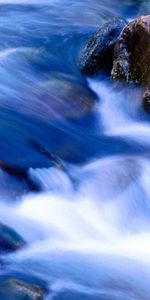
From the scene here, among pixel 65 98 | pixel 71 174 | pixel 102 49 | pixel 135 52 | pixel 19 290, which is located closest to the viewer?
pixel 19 290

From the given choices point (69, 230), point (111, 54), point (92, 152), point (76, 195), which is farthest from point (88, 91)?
point (69, 230)

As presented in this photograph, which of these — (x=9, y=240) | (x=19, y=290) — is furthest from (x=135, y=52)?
(x=19, y=290)

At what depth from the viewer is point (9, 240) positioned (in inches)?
203

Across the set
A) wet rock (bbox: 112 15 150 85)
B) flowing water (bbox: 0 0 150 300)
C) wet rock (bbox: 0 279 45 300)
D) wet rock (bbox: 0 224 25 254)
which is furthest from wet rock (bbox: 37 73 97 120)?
wet rock (bbox: 0 279 45 300)

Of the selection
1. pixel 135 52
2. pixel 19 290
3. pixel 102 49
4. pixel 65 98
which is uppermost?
pixel 102 49

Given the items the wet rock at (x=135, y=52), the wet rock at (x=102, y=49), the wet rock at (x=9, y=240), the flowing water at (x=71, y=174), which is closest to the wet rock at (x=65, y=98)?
the flowing water at (x=71, y=174)

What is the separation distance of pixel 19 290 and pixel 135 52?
449cm

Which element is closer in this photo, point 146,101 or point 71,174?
point 71,174

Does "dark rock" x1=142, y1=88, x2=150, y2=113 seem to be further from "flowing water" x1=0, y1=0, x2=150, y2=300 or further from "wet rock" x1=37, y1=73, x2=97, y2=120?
"wet rock" x1=37, y1=73, x2=97, y2=120

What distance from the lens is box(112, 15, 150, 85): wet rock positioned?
26.1 feet

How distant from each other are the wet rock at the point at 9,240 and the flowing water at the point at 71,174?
0.06 metres

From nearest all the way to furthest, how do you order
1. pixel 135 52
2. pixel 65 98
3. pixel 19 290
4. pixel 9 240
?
1. pixel 19 290
2. pixel 9 240
3. pixel 65 98
4. pixel 135 52

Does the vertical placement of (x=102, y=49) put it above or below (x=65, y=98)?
above

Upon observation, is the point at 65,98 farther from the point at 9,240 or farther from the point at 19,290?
the point at 19,290
